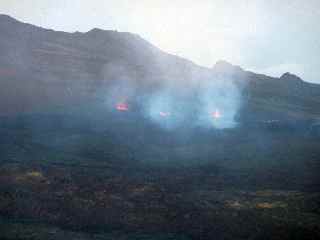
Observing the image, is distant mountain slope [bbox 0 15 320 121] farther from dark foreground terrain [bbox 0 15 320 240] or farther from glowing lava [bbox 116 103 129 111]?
glowing lava [bbox 116 103 129 111]

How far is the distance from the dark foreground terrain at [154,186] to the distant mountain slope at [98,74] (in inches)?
907

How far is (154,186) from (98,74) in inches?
2414

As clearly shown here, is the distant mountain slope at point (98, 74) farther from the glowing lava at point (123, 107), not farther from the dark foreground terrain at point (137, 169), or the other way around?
the glowing lava at point (123, 107)

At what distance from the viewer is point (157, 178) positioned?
19.7m

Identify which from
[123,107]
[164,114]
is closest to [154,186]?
[164,114]

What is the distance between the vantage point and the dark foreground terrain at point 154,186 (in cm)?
1270

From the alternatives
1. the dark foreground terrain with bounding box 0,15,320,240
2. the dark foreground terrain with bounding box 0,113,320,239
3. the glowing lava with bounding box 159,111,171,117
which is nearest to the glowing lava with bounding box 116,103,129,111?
the dark foreground terrain with bounding box 0,15,320,240

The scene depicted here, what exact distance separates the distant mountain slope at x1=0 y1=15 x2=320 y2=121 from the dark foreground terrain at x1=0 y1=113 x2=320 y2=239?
75.6ft

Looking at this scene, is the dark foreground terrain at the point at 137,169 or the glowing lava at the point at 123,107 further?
the glowing lava at the point at 123,107

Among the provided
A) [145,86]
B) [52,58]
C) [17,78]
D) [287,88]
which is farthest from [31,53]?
[287,88]

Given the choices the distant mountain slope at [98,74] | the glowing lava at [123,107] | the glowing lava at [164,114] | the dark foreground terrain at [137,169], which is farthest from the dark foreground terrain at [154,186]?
the distant mountain slope at [98,74]

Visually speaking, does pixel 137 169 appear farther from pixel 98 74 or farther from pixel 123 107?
pixel 98 74

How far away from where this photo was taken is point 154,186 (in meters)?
17.9

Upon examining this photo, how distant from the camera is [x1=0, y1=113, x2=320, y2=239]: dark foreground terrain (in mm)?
12703
